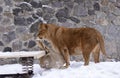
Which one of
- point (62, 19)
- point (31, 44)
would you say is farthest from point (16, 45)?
point (62, 19)

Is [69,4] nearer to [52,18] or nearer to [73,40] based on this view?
[52,18]

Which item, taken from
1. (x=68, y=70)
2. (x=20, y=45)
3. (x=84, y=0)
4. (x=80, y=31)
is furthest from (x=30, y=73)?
(x=84, y=0)

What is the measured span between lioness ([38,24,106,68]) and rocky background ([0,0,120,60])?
264cm

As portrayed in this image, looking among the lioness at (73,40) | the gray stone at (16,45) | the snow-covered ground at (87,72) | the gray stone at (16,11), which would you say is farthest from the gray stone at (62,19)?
the snow-covered ground at (87,72)

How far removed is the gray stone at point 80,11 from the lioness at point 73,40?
288 cm

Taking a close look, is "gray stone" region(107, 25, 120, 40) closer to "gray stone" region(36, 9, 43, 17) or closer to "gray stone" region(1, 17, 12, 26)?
"gray stone" region(36, 9, 43, 17)

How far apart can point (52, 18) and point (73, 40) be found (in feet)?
9.61

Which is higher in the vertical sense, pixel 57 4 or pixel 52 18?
pixel 57 4

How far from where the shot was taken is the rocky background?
8438 millimetres

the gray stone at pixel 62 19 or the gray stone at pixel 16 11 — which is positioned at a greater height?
the gray stone at pixel 16 11

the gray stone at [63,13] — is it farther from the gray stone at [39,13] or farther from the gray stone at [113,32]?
the gray stone at [113,32]

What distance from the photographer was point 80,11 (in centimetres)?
878

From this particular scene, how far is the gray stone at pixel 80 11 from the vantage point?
8.77 m

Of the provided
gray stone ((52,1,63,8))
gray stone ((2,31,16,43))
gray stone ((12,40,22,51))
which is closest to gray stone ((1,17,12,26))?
gray stone ((2,31,16,43))
